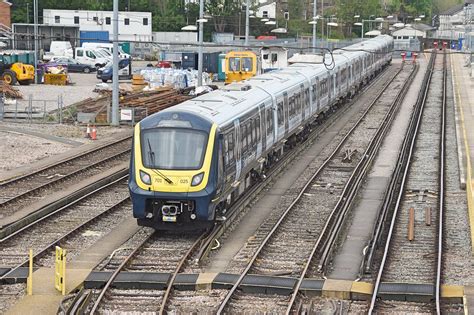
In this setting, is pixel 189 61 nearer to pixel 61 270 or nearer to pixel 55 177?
pixel 55 177

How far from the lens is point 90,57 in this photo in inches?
2926

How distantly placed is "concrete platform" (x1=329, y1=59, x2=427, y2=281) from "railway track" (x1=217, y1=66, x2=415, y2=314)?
29cm

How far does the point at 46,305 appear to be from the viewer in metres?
15.5

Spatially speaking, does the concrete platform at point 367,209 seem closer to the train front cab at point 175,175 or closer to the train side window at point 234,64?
the train front cab at point 175,175

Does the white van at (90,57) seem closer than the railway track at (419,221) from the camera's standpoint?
No

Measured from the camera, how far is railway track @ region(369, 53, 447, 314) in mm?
17406

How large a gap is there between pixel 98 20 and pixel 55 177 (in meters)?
68.1

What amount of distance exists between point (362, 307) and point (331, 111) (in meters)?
29.7

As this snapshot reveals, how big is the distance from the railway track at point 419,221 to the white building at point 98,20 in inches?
2240

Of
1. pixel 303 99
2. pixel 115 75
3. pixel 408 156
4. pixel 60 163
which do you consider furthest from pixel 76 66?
pixel 408 156

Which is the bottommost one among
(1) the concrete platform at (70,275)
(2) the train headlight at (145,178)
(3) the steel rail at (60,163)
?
(1) the concrete platform at (70,275)

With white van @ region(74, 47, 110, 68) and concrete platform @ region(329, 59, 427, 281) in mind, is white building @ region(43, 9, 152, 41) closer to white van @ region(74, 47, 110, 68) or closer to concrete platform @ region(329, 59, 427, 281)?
white van @ region(74, 47, 110, 68)

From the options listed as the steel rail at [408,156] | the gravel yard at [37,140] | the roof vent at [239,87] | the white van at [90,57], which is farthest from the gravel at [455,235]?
the white van at [90,57]

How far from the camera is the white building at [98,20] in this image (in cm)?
9394
